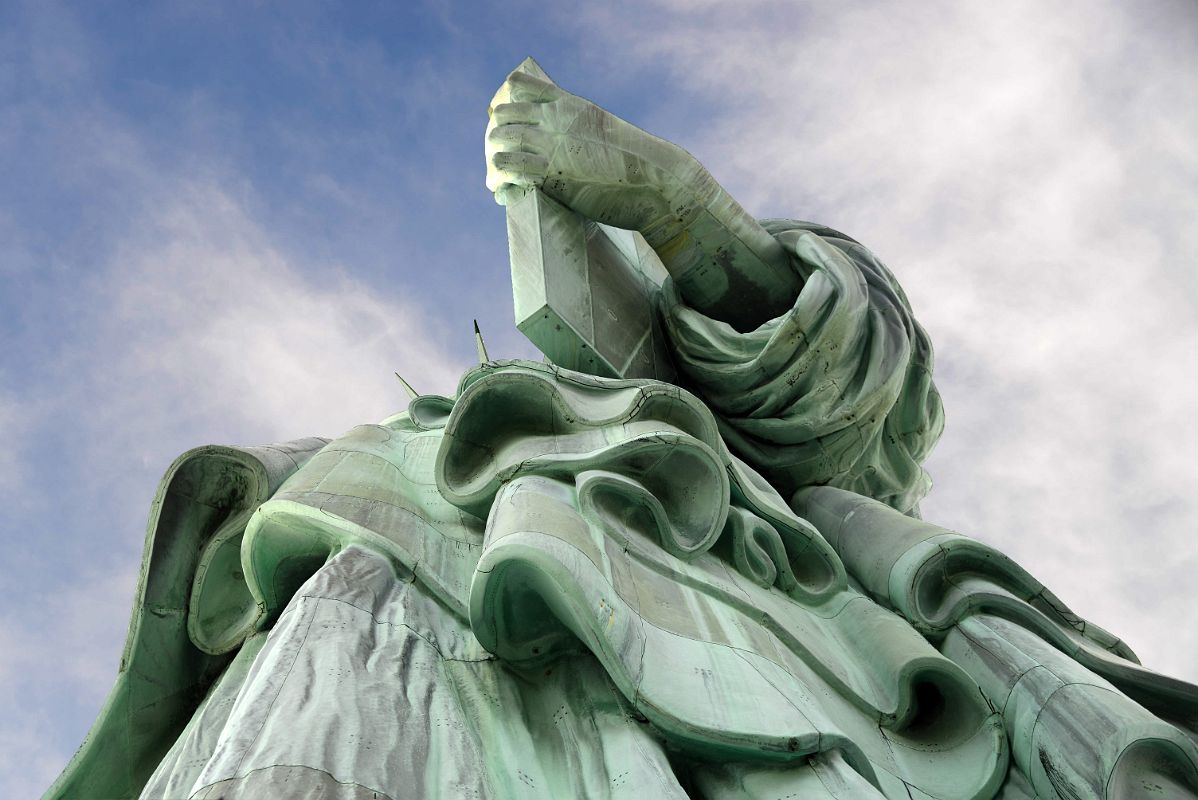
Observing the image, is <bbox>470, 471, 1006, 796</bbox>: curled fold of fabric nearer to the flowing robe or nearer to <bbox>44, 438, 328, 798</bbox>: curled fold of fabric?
the flowing robe

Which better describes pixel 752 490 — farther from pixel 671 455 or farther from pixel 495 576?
pixel 495 576

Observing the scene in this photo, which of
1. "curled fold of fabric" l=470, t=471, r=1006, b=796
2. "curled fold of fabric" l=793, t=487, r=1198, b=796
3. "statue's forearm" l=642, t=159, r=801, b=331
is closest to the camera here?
"curled fold of fabric" l=470, t=471, r=1006, b=796

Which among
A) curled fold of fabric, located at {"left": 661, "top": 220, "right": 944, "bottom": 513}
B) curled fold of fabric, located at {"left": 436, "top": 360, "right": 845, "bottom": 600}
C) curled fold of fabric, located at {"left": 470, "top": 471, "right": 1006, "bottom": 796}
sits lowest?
curled fold of fabric, located at {"left": 470, "top": 471, "right": 1006, "bottom": 796}

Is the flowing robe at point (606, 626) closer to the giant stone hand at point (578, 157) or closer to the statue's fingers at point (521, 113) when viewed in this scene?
the giant stone hand at point (578, 157)

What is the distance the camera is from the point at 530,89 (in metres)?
7.54

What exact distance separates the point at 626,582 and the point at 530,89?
417 centimetres

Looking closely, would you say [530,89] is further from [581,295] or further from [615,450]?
[615,450]

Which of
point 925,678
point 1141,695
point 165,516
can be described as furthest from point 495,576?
point 1141,695

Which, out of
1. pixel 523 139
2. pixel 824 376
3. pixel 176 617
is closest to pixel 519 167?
pixel 523 139

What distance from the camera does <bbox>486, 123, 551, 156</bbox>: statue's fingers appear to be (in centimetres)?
750

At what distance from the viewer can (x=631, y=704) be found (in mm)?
3834

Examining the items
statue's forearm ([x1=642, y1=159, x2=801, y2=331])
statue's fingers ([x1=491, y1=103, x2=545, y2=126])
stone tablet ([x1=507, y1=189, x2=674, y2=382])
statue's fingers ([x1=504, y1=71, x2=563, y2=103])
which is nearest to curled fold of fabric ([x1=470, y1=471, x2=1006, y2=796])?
stone tablet ([x1=507, y1=189, x2=674, y2=382])

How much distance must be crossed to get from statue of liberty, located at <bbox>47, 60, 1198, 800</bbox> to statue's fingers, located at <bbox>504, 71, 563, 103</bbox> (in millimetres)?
20

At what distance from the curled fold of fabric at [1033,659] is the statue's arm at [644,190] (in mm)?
1925
